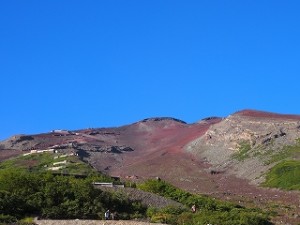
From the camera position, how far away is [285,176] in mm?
68500

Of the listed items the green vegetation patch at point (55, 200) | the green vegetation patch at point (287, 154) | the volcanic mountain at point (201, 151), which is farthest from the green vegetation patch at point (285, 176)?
the green vegetation patch at point (55, 200)

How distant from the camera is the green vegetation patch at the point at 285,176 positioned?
216 ft

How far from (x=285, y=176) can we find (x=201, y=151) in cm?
3174

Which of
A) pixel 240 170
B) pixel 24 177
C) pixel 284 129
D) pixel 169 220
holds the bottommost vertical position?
pixel 169 220

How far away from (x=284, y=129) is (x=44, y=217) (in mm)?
65046

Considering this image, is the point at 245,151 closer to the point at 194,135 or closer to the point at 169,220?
the point at 194,135

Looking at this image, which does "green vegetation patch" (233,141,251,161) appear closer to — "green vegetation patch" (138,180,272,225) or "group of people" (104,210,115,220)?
"green vegetation patch" (138,180,272,225)

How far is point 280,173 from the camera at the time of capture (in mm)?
70562

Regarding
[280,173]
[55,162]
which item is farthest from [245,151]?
[55,162]

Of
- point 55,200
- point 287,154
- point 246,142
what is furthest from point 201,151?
point 55,200

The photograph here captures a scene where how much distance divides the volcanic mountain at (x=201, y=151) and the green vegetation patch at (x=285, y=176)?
58.2 inches

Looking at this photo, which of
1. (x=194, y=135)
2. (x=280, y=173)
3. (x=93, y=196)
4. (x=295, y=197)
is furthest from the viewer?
(x=194, y=135)

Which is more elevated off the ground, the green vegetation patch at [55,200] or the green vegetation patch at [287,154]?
the green vegetation patch at [287,154]

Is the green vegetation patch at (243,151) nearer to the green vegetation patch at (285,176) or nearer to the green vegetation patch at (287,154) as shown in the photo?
the green vegetation patch at (287,154)
